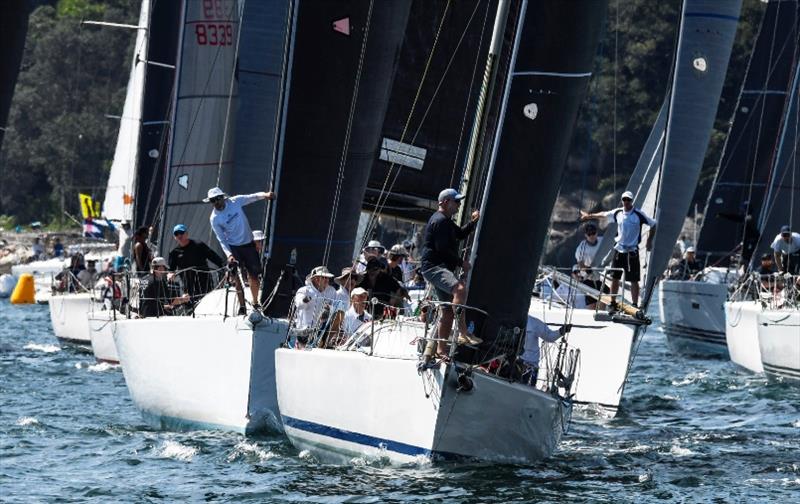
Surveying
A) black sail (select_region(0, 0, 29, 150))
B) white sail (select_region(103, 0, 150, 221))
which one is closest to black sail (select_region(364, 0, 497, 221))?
black sail (select_region(0, 0, 29, 150))

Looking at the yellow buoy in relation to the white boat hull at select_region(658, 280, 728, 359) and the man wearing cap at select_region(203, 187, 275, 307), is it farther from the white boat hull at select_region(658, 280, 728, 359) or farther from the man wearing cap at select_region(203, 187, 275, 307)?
the man wearing cap at select_region(203, 187, 275, 307)

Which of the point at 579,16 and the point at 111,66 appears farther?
the point at 111,66

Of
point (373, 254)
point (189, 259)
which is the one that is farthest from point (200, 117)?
point (373, 254)

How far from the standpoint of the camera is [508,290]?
13914 mm

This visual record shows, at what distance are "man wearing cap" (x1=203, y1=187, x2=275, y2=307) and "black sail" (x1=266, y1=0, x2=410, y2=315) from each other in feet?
1.57

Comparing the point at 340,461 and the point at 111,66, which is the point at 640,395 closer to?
the point at 340,461

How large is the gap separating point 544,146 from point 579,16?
113 cm

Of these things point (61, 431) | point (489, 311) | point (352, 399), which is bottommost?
point (61, 431)

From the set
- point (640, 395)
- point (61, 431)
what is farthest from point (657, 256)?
point (61, 431)

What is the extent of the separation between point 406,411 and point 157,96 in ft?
55.3

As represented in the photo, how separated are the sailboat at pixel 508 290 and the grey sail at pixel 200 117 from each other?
23.1 feet

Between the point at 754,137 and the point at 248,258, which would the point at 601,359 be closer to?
the point at 248,258

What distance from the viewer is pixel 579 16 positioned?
13.9 m

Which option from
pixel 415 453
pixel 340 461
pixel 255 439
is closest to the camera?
pixel 415 453
